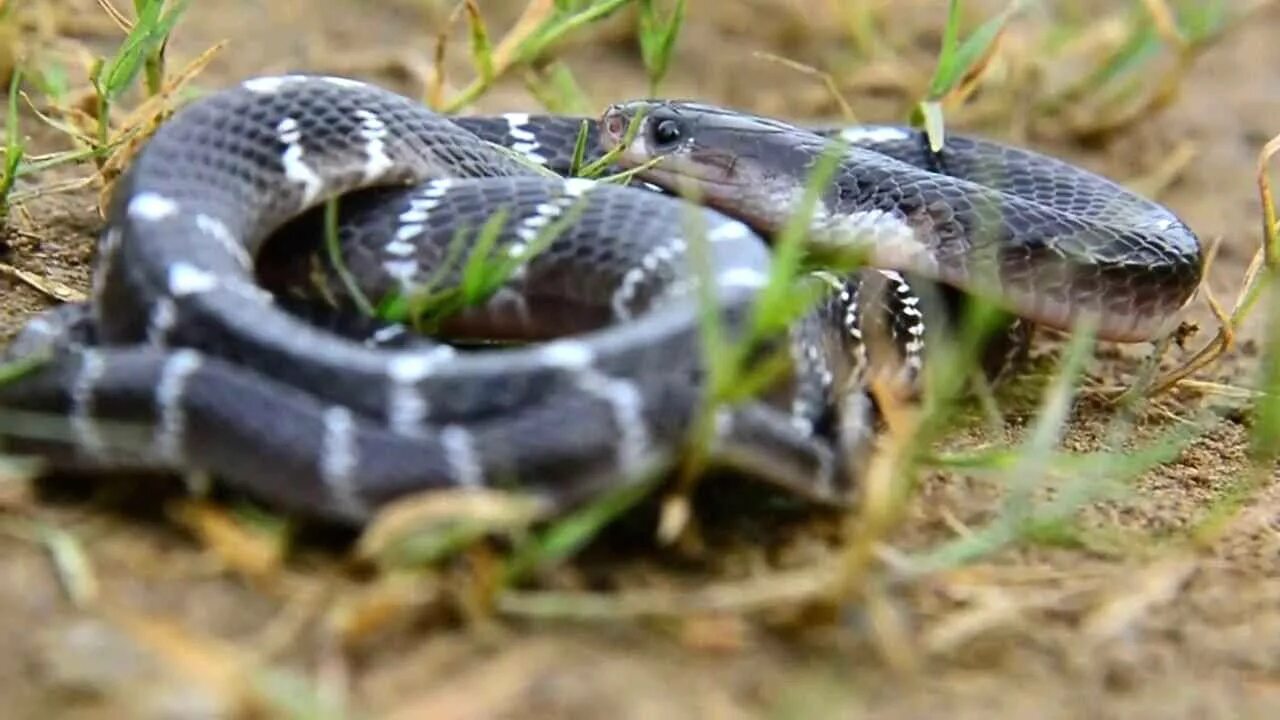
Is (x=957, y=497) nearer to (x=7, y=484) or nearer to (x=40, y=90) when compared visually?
(x=7, y=484)

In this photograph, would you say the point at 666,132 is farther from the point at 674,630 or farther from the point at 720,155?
the point at 674,630

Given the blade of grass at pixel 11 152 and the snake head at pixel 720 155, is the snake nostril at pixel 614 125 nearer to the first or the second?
the snake head at pixel 720 155

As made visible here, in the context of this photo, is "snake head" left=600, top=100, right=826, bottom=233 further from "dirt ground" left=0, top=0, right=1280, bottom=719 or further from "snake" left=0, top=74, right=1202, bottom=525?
"dirt ground" left=0, top=0, right=1280, bottom=719

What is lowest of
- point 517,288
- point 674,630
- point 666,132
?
point 674,630

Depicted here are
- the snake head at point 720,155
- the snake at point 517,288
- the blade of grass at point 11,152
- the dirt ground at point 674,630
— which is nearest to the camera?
the dirt ground at point 674,630

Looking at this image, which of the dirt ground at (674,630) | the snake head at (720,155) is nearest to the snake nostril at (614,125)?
the snake head at (720,155)

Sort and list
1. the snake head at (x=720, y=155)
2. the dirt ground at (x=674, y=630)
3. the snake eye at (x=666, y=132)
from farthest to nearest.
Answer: the snake eye at (x=666, y=132) → the snake head at (x=720, y=155) → the dirt ground at (x=674, y=630)

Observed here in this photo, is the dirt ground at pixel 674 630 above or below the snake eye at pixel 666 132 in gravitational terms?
below

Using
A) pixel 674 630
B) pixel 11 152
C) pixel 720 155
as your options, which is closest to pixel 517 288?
pixel 720 155
